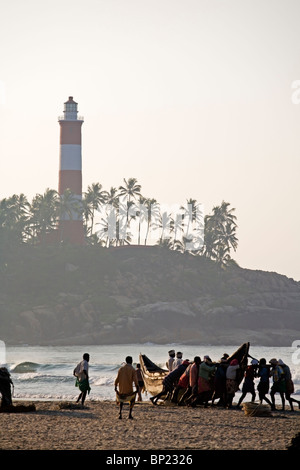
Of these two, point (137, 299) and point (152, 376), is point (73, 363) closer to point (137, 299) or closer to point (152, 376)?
point (137, 299)

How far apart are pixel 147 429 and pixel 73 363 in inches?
2441

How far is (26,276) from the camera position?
449ft

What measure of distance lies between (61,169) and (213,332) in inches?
1331

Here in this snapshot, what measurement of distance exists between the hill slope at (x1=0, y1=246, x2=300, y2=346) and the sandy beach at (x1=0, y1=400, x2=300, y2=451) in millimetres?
95657

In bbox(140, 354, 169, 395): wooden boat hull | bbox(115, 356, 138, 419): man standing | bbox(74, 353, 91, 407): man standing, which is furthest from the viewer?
bbox(140, 354, 169, 395): wooden boat hull

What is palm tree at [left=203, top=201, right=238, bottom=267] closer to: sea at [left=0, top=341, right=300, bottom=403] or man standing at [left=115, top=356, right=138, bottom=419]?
sea at [left=0, top=341, right=300, bottom=403]

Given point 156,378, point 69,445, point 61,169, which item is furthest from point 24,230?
point 69,445

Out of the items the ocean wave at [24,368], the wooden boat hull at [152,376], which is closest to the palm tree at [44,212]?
the ocean wave at [24,368]

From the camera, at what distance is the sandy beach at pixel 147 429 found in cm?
2034

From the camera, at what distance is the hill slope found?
126750 millimetres

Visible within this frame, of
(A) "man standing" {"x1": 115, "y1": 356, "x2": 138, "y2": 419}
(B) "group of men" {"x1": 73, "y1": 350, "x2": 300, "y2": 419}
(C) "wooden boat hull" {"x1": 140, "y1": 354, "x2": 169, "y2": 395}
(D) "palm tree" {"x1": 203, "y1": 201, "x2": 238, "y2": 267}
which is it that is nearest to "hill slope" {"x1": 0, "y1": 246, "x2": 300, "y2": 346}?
(D) "palm tree" {"x1": 203, "y1": 201, "x2": 238, "y2": 267}

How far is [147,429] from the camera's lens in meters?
23.2

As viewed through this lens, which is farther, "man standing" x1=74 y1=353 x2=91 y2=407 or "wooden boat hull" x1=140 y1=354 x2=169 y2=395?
"wooden boat hull" x1=140 y1=354 x2=169 y2=395

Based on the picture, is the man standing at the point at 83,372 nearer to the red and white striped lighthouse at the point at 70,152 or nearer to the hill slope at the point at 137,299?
the red and white striped lighthouse at the point at 70,152
